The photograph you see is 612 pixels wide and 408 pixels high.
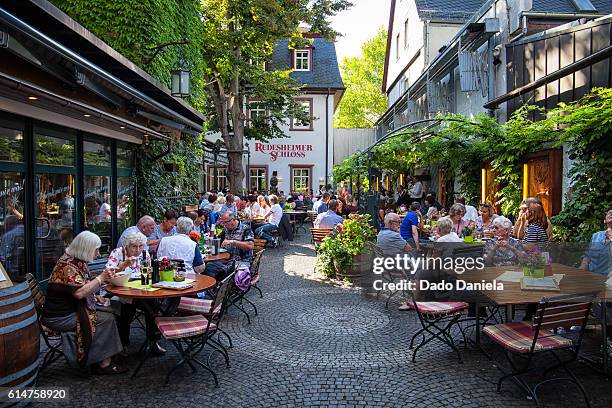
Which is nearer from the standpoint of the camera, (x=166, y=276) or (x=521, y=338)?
(x=521, y=338)

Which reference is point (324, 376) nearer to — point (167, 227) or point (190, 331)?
point (190, 331)

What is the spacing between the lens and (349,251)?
28.7ft

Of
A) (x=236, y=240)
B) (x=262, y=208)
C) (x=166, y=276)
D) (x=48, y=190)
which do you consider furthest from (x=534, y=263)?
(x=262, y=208)

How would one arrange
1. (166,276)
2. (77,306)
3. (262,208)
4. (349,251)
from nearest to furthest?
(77,306) → (166,276) → (349,251) → (262,208)

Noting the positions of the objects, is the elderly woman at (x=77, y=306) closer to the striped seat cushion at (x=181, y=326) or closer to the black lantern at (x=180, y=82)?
the striped seat cushion at (x=181, y=326)

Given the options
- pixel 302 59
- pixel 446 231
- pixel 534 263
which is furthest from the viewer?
pixel 302 59

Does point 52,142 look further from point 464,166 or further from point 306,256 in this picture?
point 464,166

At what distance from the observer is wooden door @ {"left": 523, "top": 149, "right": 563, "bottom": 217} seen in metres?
9.27

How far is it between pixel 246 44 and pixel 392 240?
39.3 feet

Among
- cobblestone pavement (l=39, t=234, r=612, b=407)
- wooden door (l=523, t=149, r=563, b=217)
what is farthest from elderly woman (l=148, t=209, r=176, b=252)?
wooden door (l=523, t=149, r=563, b=217)

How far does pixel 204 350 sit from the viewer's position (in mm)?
5285

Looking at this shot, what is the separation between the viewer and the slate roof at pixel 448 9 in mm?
18203

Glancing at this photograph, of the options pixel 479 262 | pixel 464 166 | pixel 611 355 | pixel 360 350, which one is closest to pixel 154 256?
pixel 360 350

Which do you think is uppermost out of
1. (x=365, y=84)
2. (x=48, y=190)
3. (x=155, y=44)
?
(x=365, y=84)
